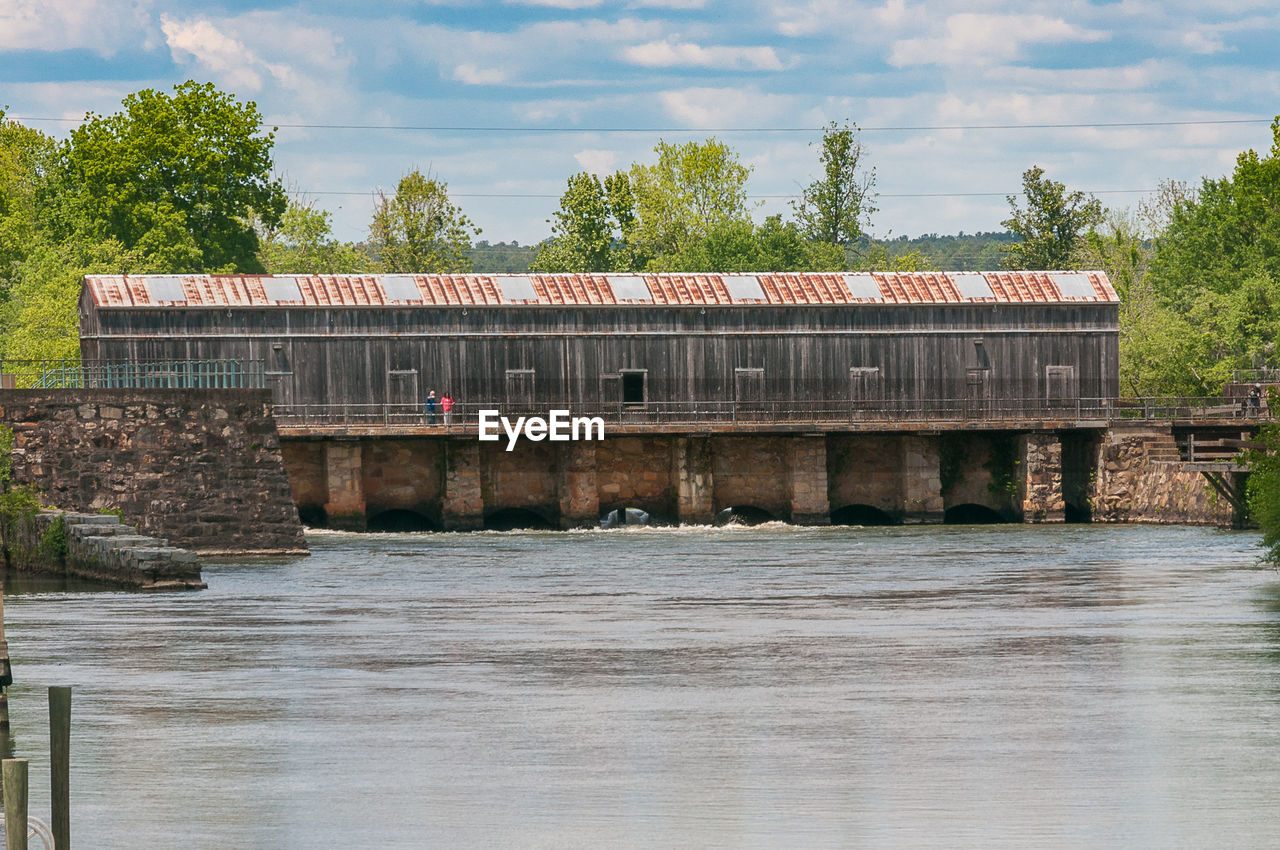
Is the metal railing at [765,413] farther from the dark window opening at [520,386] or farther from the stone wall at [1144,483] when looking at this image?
the stone wall at [1144,483]

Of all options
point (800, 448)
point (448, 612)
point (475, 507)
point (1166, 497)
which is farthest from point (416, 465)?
point (448, 612)

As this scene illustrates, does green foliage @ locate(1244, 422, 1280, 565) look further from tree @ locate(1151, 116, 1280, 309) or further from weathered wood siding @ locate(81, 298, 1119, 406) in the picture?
tree @ locate(1151, 116, 1280, 309)

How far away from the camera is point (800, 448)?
58.2 meters

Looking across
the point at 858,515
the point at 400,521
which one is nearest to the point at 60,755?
the point at 400,521

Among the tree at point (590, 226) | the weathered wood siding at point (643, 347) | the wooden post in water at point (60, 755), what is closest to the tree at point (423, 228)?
the tree at point (590, 226)

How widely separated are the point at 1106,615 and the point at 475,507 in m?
29.3

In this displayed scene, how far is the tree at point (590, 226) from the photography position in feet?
350

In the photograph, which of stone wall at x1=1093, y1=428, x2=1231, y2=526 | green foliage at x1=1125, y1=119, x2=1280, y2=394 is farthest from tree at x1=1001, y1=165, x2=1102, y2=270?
stone wall at x1=1093, y1=428, x2=1231, y2=526

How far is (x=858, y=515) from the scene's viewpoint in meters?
61.4

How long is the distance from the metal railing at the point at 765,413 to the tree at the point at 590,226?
46.6m

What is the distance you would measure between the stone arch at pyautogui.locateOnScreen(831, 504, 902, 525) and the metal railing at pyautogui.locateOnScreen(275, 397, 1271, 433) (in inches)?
120

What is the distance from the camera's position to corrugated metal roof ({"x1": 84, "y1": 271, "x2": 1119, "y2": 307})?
58000 millimetres
